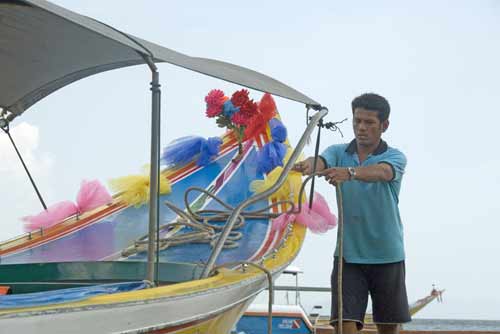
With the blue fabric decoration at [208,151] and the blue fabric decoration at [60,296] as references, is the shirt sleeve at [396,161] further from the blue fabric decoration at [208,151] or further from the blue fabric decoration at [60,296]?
the blue fabric decoration at [208,151]

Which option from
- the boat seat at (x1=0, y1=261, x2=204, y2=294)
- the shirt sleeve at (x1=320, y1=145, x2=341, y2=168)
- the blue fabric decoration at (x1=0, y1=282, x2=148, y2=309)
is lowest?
the boat seat at (x1=0, y1=261, x2=204, y2=294)

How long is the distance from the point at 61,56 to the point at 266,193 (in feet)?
4.10

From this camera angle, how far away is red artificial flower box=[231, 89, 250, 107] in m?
5.17

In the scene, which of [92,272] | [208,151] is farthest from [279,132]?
[92,272]

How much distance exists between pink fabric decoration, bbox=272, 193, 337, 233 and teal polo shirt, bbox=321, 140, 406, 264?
1.07m

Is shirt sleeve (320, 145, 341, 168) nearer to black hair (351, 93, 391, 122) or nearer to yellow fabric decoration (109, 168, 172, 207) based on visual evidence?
black hair (351, 93, 391, 122)

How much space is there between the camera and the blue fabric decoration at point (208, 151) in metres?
5.46

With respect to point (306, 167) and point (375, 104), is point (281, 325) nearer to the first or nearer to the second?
point (306, 167)

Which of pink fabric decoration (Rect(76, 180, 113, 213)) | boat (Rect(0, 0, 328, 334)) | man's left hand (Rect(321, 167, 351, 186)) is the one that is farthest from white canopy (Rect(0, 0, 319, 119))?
pink fabric decoration (Rect(76, 180, 113, 213))

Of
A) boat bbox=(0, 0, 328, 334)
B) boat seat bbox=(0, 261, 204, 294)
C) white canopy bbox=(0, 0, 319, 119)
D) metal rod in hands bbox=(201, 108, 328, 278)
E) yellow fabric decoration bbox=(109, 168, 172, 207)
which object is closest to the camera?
boat bbox=(0, 0, 328, 334)

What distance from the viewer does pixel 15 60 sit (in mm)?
3713

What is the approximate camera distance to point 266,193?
10.7 ft

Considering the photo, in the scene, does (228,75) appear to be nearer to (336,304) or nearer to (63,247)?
(336,304)

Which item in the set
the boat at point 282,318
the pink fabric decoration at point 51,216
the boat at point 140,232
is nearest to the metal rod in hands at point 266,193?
the boat at point 140,232
